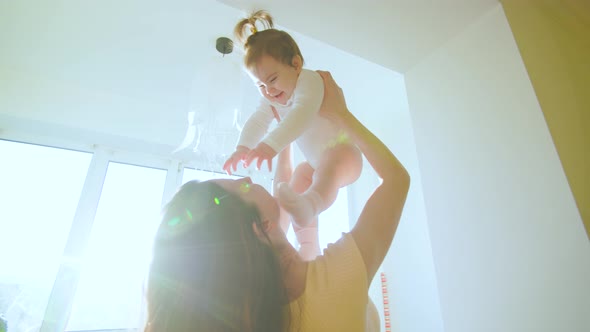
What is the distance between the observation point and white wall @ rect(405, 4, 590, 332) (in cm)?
78

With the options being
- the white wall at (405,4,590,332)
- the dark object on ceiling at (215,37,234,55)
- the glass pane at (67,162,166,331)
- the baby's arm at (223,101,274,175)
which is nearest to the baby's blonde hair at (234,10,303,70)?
the baby's arm at (223,101,274,175)

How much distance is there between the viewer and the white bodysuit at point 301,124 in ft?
A: 2.19

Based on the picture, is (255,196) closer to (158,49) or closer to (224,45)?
(224,45)

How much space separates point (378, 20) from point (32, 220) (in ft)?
8.98

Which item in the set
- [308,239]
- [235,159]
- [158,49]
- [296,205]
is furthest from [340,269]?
[158,49]

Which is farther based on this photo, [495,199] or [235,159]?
[495,199]

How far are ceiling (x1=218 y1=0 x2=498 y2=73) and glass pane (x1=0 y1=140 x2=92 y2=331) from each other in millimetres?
2225

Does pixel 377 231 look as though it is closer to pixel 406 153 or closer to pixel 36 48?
pixel 406 153

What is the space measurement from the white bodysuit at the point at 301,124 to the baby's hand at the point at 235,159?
0.02 meters

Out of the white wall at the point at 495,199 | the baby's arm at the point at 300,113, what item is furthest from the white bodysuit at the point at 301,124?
the white wall at the point at 495,199

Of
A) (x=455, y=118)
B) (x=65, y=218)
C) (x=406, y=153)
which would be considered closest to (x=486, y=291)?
(x=455, y=118)

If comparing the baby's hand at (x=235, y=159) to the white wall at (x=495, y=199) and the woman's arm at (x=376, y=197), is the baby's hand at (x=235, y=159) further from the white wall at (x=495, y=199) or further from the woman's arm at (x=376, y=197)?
the white wall at (x=495, y=199)

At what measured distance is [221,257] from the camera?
1.57ft

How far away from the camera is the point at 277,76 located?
0.80 m
